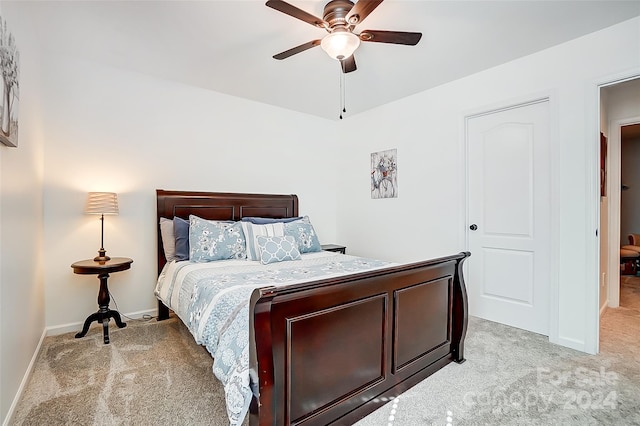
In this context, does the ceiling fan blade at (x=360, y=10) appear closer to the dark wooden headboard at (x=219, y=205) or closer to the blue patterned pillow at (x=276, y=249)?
the blue patterned pillow at (x=276, y=249)

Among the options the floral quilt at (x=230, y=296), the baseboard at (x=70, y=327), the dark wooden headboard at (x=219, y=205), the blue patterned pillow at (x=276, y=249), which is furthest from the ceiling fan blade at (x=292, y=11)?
the baseboard at (x=70, y=327)

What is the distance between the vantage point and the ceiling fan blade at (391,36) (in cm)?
199

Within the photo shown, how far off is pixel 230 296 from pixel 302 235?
1678 mm

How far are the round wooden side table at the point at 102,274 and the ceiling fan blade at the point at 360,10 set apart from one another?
2.69m

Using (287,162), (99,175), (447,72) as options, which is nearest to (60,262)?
(99,175)

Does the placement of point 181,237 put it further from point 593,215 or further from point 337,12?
point 593,215

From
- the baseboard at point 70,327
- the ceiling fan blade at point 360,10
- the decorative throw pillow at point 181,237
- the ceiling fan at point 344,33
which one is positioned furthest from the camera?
the decorative throw pillow at point 181,237

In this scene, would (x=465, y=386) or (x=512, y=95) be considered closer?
(x=465, y=386)

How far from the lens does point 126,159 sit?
319cm

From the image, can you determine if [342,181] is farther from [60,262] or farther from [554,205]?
[60,262]

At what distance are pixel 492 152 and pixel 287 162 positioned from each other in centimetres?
259

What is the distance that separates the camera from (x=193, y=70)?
10.3ft

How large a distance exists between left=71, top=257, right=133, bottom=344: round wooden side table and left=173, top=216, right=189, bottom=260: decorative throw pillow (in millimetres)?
437

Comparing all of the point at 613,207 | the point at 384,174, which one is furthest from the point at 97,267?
the point at 613,207
